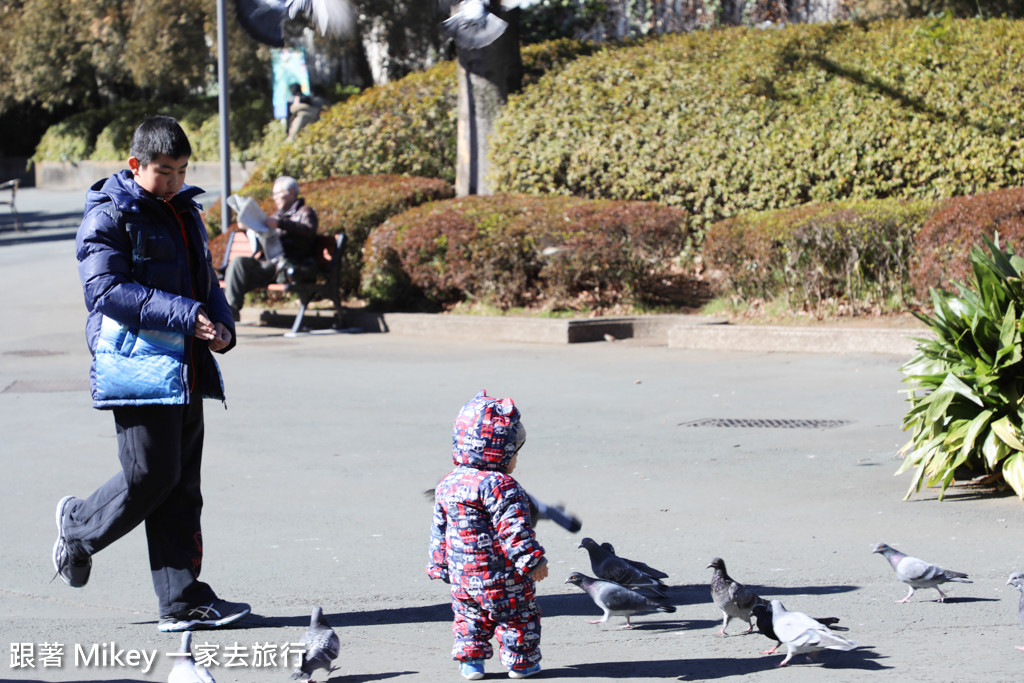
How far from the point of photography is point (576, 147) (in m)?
15.8

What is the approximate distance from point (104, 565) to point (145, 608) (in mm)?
733

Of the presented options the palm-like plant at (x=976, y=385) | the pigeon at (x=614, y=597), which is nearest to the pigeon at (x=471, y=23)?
the pigeon at (x=614, y=597)

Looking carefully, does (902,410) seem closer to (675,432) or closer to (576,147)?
(675,432)

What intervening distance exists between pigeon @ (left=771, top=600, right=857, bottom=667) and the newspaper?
10.5m

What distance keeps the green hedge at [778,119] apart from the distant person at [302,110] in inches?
458

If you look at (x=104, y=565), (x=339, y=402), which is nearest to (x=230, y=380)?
(x=339, y=402)

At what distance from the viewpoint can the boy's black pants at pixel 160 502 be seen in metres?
4.58

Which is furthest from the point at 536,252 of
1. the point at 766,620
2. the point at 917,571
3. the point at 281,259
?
the point at 766,620

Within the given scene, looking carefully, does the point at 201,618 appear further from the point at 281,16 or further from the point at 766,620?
the point at 281,16

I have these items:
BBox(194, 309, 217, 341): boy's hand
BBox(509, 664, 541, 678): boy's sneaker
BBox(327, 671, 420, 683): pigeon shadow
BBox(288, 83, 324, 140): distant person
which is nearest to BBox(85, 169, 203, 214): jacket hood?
BBox(194, 309, 217, 341): boy's hand

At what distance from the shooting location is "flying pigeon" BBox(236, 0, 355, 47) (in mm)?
5785

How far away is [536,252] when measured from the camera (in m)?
13.5

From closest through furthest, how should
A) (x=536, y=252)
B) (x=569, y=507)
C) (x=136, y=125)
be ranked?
1. (x=569, y=507)
2. (x=536, y=252)
3. (x=136, y=125)

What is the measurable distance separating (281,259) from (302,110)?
48.3 feet
